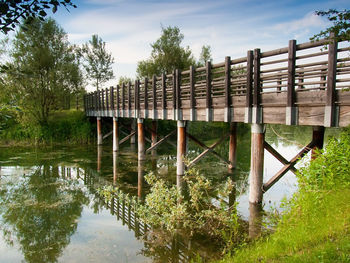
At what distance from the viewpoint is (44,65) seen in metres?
25.5

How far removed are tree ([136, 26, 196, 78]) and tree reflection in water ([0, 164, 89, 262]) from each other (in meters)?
24.1

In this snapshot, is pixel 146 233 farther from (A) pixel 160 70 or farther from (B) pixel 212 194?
(A) pixel 160 70

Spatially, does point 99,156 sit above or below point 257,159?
below

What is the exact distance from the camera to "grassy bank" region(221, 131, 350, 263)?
398 cm

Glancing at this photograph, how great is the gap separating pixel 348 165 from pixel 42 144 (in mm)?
23076

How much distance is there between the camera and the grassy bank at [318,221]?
3.98m

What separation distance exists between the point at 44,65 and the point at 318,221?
2572 cm

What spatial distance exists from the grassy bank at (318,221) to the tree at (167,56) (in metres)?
30.5

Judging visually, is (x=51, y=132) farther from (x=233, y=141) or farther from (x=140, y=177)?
(x=233, y=141)

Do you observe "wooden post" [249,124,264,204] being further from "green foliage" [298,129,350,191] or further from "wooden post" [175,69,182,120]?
"wooden post" [175,69,182,120]

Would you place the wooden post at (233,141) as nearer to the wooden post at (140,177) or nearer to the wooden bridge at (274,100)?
the wooden bridge at (274,100)

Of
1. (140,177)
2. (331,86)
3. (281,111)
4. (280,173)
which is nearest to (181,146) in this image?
(140,177)

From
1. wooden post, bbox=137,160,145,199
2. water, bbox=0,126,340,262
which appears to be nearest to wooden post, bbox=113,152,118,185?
water, bbox=0,126,340,262

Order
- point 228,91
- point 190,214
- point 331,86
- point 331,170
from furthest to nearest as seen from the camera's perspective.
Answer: point 228,91
point 190,214
point 331,86
point 331,170
